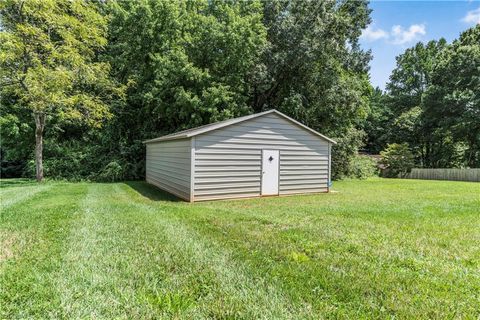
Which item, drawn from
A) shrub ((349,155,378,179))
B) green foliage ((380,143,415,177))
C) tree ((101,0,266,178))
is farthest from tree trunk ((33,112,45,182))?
green foliage ((380,143,415,177))

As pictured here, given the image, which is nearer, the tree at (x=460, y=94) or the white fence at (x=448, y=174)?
the white fence at (x=448, y=174)

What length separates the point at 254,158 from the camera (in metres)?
9.70

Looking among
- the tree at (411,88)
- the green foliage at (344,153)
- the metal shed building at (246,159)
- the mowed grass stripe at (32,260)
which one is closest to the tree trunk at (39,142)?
the metal shed building at (246,159)

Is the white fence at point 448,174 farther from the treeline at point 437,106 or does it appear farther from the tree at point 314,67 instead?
the tree at point 314,67

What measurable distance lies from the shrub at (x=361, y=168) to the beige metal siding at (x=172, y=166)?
12460 millimetres

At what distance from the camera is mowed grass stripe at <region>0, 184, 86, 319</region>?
2.43 metres

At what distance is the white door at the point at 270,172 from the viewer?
9.90 m

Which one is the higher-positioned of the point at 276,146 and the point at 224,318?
the point at 276,146

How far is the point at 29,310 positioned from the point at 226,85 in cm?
1529

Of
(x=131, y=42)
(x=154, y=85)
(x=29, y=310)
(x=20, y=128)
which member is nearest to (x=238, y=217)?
(x=29, y=310)

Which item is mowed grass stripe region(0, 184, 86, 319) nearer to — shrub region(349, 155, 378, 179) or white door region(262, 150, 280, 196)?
white door region(262, 150, 280, 196)

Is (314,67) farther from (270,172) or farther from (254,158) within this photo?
(254,158)

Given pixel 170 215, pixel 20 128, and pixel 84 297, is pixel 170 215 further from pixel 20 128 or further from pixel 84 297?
pixel 20 128

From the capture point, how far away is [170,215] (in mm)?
6203
